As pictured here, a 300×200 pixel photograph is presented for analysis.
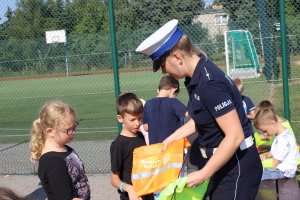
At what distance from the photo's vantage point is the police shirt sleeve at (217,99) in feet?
9.61

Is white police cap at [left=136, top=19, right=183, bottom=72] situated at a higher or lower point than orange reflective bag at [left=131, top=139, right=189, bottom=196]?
higher

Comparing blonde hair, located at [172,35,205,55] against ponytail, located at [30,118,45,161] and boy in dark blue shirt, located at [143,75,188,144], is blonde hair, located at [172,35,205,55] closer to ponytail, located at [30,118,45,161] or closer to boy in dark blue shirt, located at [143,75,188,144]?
ponytail, located at [30,118,45,161]

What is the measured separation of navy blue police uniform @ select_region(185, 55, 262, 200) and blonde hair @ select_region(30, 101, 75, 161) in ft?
2.91

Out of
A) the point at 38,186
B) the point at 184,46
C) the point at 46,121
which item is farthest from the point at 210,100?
the point at 38,186

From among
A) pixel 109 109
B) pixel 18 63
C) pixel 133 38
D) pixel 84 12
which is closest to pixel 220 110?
pixel 84 12

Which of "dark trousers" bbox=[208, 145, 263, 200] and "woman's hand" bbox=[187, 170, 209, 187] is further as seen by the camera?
"dark trousers" bbox=[208, 145, 263, 200]

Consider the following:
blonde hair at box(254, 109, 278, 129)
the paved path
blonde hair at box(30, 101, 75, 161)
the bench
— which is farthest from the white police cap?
the paved path

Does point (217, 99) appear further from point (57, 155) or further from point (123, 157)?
point (123, 157)

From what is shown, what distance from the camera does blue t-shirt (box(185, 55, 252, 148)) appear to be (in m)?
2.95

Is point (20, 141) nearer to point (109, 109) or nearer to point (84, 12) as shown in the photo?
point (84, 12)

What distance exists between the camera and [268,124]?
5160 millimetres

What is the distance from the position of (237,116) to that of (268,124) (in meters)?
2.30

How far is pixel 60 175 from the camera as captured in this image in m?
3.22

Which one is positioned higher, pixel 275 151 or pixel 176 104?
pixel 176 104
